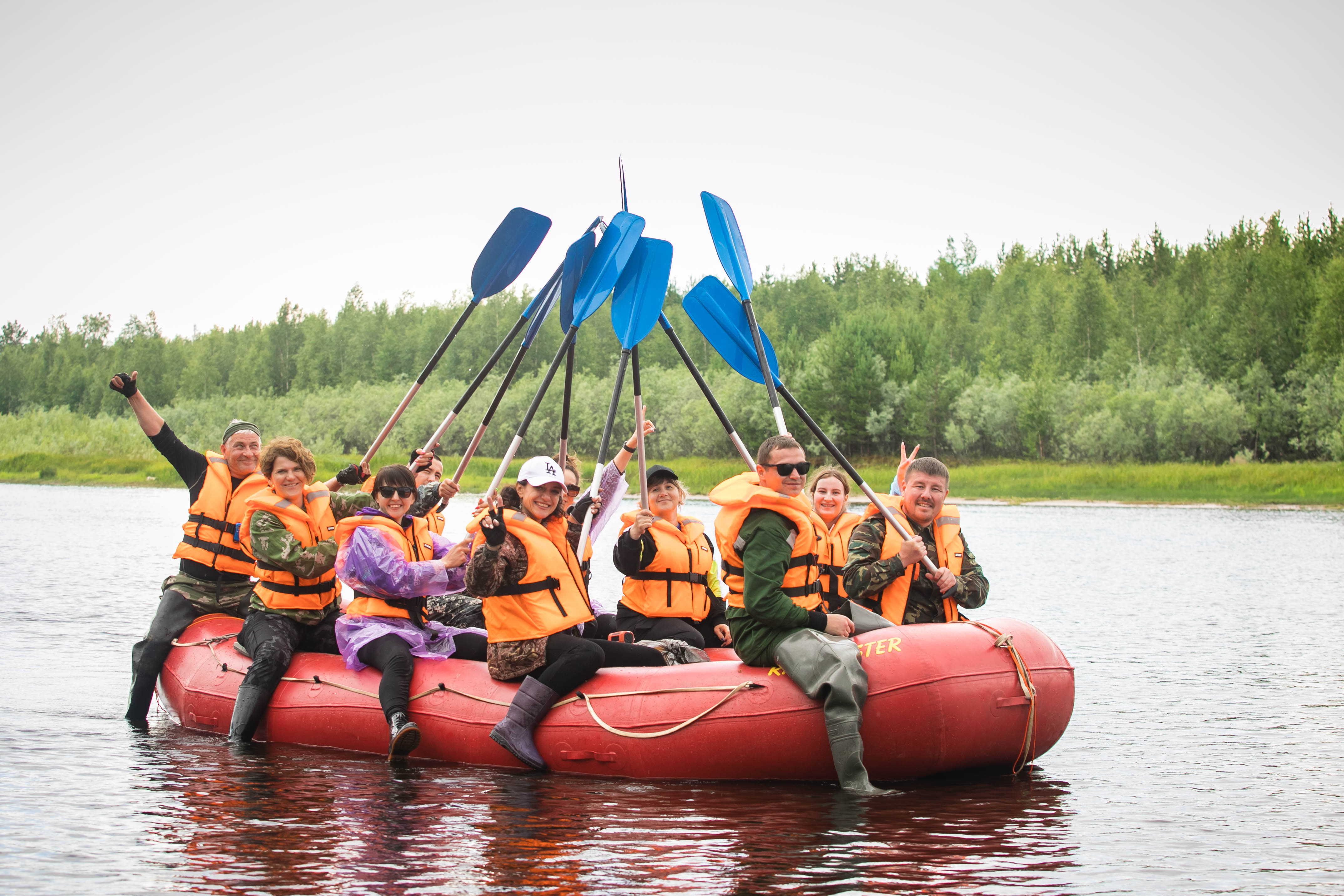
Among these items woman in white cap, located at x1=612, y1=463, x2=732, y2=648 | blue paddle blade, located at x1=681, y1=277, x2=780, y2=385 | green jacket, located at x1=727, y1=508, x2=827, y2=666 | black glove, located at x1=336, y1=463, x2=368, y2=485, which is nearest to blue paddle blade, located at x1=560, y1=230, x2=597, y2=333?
blue paddle blade, located at x1=681, y1=277, x2=780, y2=385

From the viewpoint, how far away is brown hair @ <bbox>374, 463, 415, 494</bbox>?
5.09 meters

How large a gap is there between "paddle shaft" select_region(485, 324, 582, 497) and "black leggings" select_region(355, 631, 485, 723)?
2.67ft

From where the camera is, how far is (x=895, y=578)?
195 inches

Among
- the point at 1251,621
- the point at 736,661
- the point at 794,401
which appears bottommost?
the point at 1251,621

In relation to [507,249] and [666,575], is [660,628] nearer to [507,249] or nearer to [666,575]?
[666,575]

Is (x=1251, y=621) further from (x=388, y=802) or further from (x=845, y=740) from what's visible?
(x=388, y=802)

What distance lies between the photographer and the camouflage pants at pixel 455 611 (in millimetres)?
5773

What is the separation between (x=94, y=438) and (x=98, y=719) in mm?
43728

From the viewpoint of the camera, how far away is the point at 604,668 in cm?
492

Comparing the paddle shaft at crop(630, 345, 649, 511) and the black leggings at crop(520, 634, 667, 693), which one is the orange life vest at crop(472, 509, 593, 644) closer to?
the black leggings at crop(520, 634, 667, 693)

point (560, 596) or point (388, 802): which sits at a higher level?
point (560, 596)

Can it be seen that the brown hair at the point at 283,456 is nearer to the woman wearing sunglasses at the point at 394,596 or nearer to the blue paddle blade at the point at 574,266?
the woman wearing sunglasses at the point at 394,596

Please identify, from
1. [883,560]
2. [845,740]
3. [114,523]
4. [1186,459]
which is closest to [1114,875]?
[845,740]

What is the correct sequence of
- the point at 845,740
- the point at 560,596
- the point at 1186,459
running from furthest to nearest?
the point at 1186,459 < the point at 560,596 < the point at 845,740
